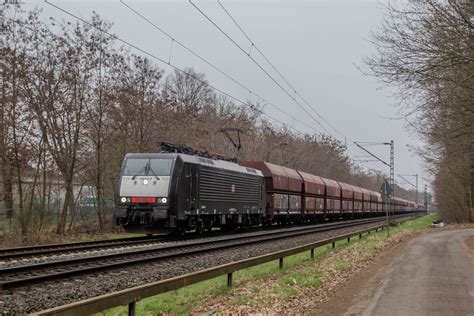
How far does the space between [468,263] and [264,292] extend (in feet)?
27.3

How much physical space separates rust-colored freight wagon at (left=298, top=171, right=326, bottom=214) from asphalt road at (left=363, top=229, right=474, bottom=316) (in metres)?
22.1

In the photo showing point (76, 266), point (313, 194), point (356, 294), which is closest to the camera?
point (356, 294)

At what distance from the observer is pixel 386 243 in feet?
76.4

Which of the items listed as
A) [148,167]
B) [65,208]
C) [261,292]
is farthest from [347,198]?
[261,292]

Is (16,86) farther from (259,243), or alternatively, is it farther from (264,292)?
(264,292)

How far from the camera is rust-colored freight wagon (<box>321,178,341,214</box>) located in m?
46.9

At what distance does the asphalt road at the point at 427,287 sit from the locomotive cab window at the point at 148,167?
9.08m

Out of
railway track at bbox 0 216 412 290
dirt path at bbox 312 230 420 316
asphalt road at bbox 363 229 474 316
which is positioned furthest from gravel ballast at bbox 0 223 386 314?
asphalt road at bbox 363 229 474 316

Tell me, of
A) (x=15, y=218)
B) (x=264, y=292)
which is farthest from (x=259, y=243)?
(x=264, y=292)

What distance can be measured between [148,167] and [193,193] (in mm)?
2130

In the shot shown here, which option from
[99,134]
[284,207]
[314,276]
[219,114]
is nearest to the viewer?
[314,276]

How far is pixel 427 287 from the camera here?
11102 millimetres

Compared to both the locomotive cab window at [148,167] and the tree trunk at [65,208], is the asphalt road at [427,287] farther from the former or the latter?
the tree trunk at [65,208]

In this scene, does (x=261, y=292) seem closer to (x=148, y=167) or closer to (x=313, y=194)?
(x=148, y=167)
